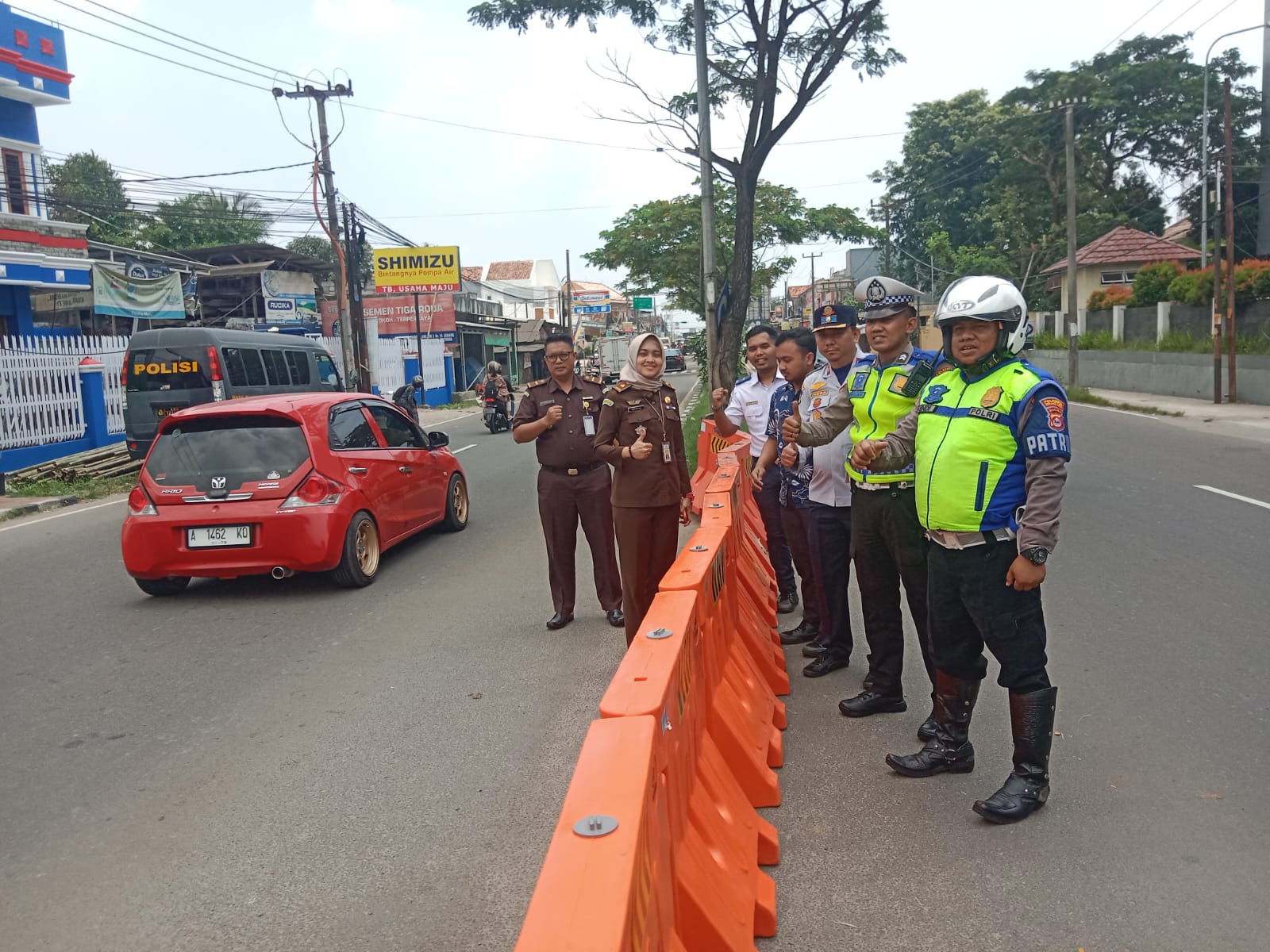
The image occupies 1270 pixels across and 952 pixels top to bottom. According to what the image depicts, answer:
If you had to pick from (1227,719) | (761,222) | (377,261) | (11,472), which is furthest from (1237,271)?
(377,261)

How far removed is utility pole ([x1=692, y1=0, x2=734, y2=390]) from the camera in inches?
551

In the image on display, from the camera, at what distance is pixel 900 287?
4.39 metres

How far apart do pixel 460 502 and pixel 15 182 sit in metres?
18.9

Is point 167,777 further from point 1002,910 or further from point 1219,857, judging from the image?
point 1219,857

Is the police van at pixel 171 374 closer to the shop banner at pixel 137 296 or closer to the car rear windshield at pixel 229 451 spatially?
the shop banner at pixel 137 296

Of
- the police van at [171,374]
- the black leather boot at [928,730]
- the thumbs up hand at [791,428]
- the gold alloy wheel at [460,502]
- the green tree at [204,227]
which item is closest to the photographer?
the black leather boot at [928,730]

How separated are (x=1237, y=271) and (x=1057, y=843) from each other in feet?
85.1

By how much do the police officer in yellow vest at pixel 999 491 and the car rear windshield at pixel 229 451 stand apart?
16.6ft

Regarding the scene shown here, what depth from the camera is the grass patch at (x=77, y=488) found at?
1454 centimetres

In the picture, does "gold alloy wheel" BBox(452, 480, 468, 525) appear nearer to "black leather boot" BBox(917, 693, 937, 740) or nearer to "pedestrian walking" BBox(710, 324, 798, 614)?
"pedestrian walking" BBox(710, 324, 798, 614)

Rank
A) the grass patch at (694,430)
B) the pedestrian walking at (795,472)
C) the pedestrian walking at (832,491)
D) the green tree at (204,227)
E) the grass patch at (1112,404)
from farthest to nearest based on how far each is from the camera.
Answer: the green tree at (204,227)
the grass patch at (1112,404)
the grass patch at (694,430)
the pedestrian walking at (795,472)
the pedestrian walking at (832,491)

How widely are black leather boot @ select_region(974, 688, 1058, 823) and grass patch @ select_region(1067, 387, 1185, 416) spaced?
60.5 feet

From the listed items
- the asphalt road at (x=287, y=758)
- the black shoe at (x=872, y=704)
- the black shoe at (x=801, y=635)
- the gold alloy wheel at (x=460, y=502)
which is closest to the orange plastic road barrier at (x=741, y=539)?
the black shoe at (x=801, y=635)

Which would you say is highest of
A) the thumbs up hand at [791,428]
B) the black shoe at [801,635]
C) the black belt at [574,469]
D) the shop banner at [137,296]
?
the shop banner at [137,296]
